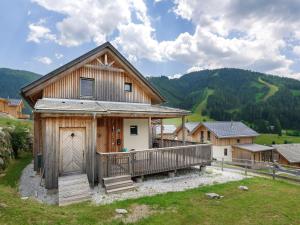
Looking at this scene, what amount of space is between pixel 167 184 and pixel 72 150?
16.9 feet

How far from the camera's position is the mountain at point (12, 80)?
142 m

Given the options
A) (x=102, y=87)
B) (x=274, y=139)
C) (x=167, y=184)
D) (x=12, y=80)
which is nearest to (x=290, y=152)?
(x=167, y=184)

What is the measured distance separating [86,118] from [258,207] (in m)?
8.70

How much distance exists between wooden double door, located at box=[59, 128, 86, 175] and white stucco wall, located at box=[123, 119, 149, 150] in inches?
159

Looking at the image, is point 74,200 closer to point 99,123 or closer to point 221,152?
point 99,123

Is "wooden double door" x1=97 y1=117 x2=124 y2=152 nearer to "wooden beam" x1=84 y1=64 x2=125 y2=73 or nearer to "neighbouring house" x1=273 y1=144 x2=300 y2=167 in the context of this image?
"wooden beam" x1=84 y1=64 x2=125 y2=73

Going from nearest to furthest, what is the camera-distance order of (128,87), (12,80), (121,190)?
(121,190) < (128,87) < (12,80)

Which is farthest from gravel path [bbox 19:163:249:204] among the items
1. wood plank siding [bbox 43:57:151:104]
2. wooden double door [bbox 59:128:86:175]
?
wood plank siding [bbox 43:57:151:104]

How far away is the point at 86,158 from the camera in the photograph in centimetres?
1119

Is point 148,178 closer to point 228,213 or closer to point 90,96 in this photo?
point 228,213

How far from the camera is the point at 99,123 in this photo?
13906 millimetres

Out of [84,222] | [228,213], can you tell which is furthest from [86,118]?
[228,213]

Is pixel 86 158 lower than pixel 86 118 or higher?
lower

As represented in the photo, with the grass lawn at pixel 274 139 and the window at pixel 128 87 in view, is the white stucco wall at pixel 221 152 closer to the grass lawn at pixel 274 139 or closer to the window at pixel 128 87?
the window at pixel 128 87
